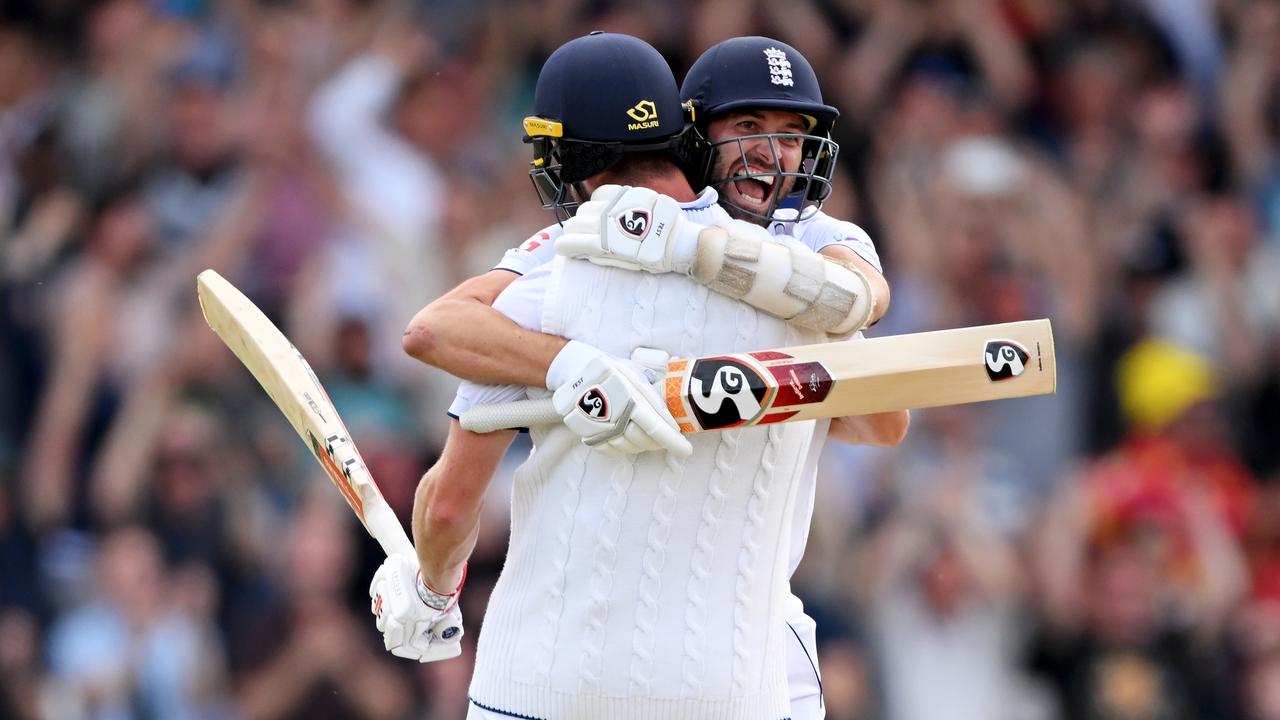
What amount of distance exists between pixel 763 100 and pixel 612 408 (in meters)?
0.72

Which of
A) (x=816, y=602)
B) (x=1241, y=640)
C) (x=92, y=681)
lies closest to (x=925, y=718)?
(x=816, y=602)

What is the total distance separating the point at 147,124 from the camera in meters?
8.07

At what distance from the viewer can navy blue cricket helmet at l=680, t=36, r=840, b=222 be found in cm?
344

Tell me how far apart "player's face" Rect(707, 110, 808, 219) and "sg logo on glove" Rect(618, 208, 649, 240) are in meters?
0.37

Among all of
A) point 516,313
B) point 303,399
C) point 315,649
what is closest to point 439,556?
point 516,313

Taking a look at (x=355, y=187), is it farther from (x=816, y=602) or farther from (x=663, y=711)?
(x=663, y=711)

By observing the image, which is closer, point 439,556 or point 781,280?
point 781,280

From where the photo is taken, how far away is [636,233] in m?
3.13

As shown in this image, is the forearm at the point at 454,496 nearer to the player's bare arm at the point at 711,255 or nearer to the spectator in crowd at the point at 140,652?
the player's bare arm at the point at 711,255

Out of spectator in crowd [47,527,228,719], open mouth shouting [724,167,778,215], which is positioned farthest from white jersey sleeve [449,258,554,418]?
spectator in crowd [47,527,228,719]

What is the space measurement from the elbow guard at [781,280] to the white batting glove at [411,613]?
3.01 feet

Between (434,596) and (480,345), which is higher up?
(480,345)

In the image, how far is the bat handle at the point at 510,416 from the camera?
3221 mm

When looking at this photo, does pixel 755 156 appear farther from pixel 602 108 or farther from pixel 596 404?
pixel 596 404
